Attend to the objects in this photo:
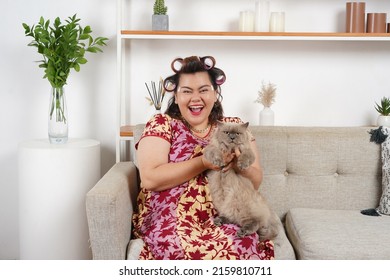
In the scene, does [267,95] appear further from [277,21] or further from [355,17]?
[355,17]

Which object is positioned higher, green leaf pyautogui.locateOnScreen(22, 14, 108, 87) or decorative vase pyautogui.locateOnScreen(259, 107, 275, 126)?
green leaf pyautogui.locateOnScreen(22, 14, 108, 87)

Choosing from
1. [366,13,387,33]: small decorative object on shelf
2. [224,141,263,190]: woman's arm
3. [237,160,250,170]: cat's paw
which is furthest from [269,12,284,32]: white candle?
[237,160,250,170]: cat's paw

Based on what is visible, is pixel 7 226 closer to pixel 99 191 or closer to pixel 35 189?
pixel 35 189

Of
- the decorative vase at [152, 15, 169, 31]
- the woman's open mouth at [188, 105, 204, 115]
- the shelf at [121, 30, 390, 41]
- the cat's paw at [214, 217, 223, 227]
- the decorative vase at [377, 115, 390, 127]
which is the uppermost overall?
the decorative vase at [152, 15, 169, 31]

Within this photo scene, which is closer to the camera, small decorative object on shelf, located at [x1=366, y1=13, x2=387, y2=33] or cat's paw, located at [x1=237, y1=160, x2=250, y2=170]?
cat's paw, located at [x1=237, y1=160, x2=250, y2=170]

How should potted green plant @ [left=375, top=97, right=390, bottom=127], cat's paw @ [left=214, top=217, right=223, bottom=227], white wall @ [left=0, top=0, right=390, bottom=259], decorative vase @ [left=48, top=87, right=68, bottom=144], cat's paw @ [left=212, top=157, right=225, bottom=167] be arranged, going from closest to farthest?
1. cat's paw @ [left=212, top=157, right=225, bottom=167]
2. cat's paw @ [left=214, top=217, right=223, bottom=227]
3. decorative vase @ [left=48, top=87, right=68, bottom=144]
4. potted green plant @ [left=375, top=97, right=390, bottom=127]
5. white wall @ [left=0, top=0, right=390, bottom=259]

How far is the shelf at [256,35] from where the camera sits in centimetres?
274

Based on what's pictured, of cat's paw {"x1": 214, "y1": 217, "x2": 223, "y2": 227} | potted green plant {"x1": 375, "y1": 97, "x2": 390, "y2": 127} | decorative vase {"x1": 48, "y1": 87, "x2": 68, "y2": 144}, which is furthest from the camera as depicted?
potted green plant {"x1": 375, "y1": 97, "x2": 390, "y2": 127}

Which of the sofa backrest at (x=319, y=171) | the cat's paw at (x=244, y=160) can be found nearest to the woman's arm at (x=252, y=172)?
the cat's paw at (x=244, y=160)

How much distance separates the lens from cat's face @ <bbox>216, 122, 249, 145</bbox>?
205 centimetres

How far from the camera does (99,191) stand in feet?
6.80

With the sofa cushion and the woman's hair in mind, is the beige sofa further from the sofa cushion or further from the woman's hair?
the woman's hair

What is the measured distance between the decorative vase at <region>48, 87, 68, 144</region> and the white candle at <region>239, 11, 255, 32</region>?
967mm

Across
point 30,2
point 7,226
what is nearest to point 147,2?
point 30,2
